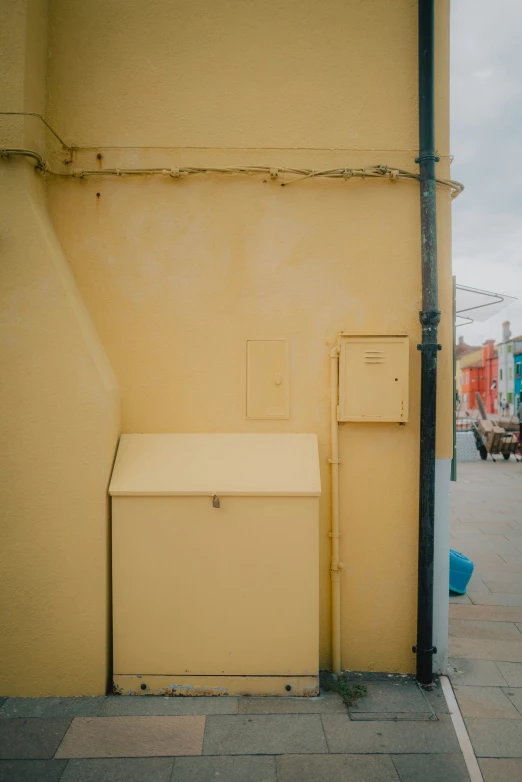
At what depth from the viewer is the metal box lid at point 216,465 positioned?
376 cm

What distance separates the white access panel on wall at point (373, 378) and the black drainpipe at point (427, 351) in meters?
0.16

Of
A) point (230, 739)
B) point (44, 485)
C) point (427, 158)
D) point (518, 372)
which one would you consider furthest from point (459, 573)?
point (518, 372)

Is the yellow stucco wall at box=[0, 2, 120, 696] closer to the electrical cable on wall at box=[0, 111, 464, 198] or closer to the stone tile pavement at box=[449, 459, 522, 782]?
the electrical cable on wall at box=[0, 111, 464, 198]

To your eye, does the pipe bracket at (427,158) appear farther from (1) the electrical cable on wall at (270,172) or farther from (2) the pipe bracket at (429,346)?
(2) the pipe bracket at (429,346)

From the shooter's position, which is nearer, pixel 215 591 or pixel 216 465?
pixel 215 591

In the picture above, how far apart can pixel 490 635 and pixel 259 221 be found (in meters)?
4.44

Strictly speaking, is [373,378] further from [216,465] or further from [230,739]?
[230,739]

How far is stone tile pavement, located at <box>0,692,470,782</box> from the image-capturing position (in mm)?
3039

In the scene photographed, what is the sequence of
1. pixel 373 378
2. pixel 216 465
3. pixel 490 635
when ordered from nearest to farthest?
pixel 216 465, pixel 373 378, pixel 490 635

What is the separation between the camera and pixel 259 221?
13.7 ft

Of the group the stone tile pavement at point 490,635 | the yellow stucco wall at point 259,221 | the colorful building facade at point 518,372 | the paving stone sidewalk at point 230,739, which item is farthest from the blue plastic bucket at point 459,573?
the colorful building facade at point 518,372

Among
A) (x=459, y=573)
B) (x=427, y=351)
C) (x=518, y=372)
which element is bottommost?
(x=459, y=573)

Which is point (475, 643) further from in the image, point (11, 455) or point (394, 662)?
point (11, 455)

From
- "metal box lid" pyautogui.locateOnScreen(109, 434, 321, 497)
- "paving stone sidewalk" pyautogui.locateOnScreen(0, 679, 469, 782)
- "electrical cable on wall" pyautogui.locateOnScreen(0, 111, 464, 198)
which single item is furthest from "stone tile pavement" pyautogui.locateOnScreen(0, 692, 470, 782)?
"electrical cable on wall" pyautogui.locateOnScreen(0, 111, 464, 198)
